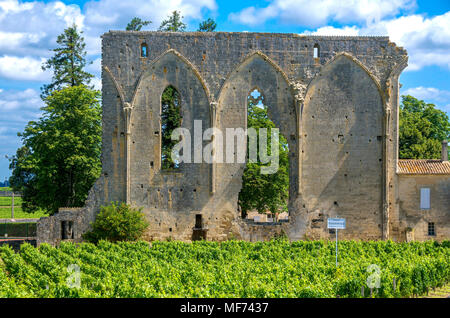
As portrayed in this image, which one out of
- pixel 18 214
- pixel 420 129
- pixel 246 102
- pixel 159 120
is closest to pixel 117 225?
pixel 159 120

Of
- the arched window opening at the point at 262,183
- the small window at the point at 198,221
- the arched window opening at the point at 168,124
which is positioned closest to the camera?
the small window at the point at 198,221

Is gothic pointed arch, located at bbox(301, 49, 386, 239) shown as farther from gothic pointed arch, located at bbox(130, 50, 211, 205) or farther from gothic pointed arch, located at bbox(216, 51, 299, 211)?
gothic pointed arch, located at bbox(130, 50, 211, 205)

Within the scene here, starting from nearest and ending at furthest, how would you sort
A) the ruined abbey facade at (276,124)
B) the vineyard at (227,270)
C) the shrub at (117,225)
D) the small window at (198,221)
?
1. the vineyard at (227,270)
2. the shrub at (117,225)
3. the ruined abbey facade at (276,124)
4. the small window at (198,221)

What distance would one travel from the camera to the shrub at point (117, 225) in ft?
81.8

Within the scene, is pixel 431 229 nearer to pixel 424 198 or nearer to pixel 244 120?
pixel 424 198

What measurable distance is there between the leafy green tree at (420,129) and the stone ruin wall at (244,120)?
463 inches

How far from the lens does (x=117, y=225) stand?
2486 cm

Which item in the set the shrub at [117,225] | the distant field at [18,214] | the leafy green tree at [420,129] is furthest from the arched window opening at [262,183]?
the distant field at [18,214]

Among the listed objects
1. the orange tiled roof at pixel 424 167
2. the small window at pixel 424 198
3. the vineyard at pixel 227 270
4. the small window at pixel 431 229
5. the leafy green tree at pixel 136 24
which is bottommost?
the vineyard at pixel 227 270

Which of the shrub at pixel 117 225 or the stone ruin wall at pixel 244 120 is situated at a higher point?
the stone ruin wall at pixel 244 120

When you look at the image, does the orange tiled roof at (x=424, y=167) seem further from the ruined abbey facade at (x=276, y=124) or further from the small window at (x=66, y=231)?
the small window at (x=66, y=231)

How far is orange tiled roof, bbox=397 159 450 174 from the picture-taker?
25.6m

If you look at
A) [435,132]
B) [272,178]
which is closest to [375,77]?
[272,178]
